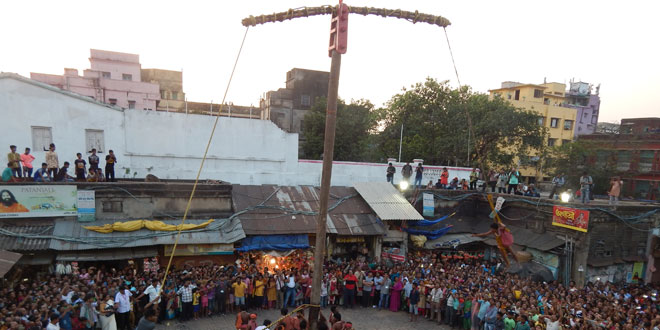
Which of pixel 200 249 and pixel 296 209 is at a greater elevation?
pixel 296 209

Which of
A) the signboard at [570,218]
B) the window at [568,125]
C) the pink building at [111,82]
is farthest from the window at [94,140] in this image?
the window at [568,125]

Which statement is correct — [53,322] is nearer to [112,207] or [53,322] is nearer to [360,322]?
[112,207]

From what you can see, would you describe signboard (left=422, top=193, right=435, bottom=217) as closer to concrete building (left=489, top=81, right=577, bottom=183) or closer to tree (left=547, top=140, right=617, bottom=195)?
tree (left=547, top=140, right=617, bottom=195)

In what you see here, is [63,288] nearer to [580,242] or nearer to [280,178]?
[280,178]

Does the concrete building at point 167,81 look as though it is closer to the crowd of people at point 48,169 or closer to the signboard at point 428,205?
the crowd of people at point 48,169

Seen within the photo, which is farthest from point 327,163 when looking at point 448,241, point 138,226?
point 448,241

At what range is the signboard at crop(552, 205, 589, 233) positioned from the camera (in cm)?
1636

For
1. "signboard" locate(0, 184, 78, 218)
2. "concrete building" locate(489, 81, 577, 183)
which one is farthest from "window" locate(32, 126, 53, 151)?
"concrete building" locate(489, 81, 577, 183)

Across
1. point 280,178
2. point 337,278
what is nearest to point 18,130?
point 280,178

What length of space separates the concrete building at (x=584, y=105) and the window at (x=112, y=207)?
2078 inches

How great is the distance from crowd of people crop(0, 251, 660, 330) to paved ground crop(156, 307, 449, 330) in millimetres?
267

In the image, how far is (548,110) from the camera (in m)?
43.2

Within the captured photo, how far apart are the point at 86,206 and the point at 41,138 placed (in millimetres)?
6335

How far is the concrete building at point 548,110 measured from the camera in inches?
1697
